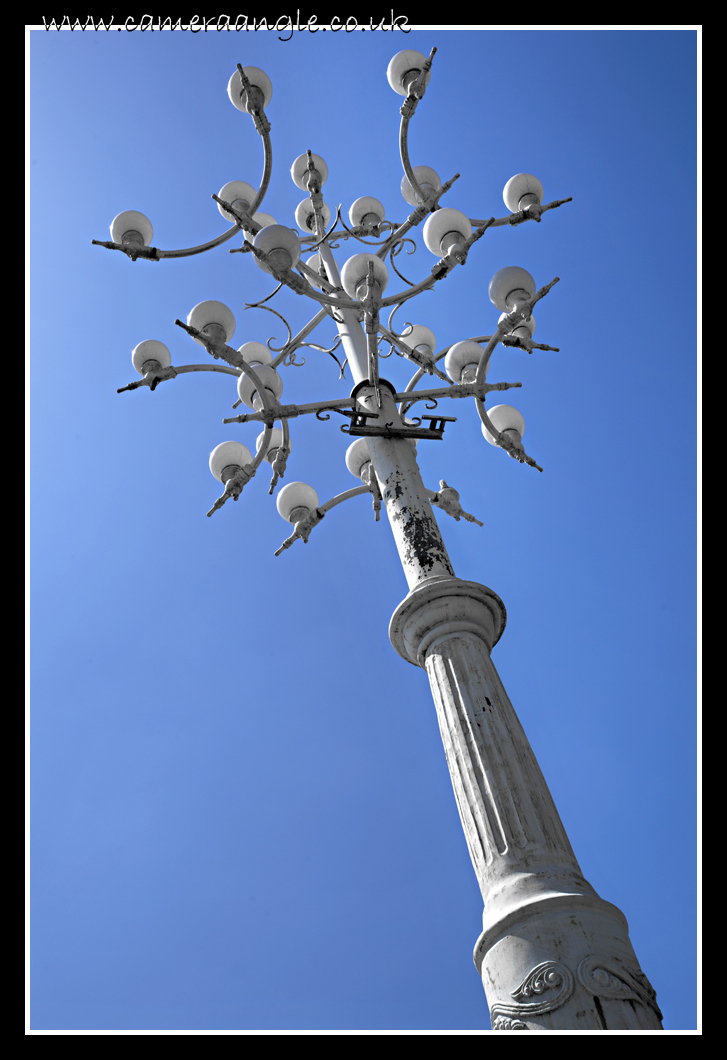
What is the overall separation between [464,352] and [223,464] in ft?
8.21

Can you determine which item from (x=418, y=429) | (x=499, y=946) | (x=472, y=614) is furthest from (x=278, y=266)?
(x=499, y=946)

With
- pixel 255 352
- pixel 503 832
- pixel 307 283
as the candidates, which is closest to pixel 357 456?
pixel 255 352

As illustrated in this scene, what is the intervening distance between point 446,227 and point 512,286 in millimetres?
818

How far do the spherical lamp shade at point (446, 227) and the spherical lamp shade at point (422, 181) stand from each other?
102 inches

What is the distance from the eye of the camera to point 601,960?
3344mm

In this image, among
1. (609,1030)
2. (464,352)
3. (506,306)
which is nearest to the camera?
(609,1030)

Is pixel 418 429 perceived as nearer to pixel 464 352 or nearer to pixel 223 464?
pixel 464 352

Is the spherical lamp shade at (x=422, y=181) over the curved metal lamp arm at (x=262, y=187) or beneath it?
over

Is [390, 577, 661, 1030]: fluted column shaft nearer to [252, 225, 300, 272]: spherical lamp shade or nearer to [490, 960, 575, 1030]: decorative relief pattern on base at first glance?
[490, 960, 575, 1030]: decorative relief pattern on base

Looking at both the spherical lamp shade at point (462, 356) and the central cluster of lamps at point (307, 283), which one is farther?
the spherical lamp shade at point (462, 356)

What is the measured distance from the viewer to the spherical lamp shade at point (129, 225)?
22.7 feet

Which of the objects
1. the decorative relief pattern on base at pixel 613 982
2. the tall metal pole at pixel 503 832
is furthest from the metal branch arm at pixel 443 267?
the decorative relief pattern on base at pixel 613 982

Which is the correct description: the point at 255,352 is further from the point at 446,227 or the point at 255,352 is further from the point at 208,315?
the point at 446,227

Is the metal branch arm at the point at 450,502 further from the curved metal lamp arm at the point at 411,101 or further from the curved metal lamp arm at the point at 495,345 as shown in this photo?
the curved metal lamp arm at the point at 411,101
